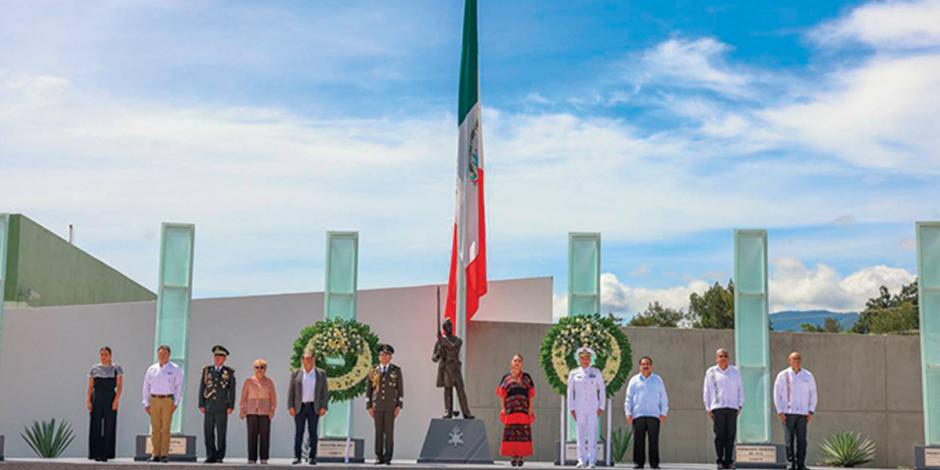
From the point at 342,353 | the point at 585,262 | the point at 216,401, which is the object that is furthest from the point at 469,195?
the point at 216,401

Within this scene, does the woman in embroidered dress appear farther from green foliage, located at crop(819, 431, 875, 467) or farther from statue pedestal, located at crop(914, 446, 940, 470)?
green foliage, located at crop(819, 431, 875, 467)

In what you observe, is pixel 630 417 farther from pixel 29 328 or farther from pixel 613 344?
pixel 29 328

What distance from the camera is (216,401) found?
46.0 ft

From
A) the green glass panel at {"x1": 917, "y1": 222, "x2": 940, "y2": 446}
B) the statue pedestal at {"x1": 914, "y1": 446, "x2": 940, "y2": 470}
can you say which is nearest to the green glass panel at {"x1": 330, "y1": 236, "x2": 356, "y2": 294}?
the green glass panel at {"x1": 917, "y1": 222, "x2": 940, "y2": 446}

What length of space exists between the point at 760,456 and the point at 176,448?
7.72 metres

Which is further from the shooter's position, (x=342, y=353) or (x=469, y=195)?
(x=469, y=195)

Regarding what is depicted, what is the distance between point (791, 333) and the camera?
18.3m

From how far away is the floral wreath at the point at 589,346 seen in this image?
601 inches

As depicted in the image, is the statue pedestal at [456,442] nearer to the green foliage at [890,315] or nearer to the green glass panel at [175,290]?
the green glass panel at [175,290]

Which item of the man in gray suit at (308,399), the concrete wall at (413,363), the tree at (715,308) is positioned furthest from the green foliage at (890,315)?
the man in gray suit at (308,399)

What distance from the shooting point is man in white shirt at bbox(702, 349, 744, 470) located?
1401 cm

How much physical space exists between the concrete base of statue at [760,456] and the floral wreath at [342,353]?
16.5 ft

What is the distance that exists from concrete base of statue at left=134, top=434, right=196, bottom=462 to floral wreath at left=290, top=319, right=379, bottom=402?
1.67 m

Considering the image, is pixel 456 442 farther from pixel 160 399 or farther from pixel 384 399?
pixel 160 399
